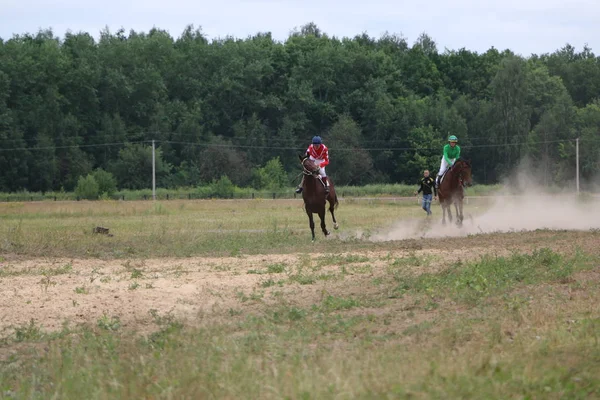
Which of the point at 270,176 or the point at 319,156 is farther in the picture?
the point at 270,176

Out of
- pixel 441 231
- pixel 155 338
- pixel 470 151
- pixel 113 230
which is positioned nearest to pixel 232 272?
pixel 155 338

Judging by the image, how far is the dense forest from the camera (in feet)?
331

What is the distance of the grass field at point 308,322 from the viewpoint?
856 centimetres

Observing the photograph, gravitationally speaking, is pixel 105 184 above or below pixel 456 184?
below

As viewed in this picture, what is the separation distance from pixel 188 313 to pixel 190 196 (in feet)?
240

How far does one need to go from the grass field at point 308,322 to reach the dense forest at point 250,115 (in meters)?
79.6

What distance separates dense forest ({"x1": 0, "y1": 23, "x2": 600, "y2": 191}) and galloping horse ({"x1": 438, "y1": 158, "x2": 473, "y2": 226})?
70.0 meters

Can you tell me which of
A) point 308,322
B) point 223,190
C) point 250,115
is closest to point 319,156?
point 308,322

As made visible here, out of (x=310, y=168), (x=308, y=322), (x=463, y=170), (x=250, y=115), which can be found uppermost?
(x=250, y=115)

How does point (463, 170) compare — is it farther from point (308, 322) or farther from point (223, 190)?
point (223, 190)

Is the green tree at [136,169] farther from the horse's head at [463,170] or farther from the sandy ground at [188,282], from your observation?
the sandy ground at [188,282]

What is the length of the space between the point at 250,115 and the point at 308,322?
10287 centimetres

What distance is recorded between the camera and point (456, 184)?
30328 millimetres

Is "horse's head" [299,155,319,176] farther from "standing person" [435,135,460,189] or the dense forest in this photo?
the dense forest
